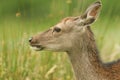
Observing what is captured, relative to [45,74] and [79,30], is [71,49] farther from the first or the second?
[45,74]

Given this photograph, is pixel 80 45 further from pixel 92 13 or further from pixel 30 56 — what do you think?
pixel 30 56

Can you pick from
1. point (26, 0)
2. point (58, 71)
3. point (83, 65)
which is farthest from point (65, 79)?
point (26, 0)

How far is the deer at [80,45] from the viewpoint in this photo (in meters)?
12.0

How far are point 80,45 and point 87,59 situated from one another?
186mm

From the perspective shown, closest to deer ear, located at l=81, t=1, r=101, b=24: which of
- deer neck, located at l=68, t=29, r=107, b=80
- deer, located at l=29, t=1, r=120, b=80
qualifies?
deer, located at l=29, t=1, r=120, b=80

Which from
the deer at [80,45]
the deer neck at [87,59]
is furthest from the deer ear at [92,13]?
the deer neck at [87,59]

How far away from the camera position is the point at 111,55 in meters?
14.4

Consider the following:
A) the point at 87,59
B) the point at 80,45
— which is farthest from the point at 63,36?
the point at 87,59

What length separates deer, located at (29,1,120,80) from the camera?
12.0 metres

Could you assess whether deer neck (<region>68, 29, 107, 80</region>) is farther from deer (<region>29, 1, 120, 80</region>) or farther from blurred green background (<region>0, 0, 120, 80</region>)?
blurred green background (<region>0, 0, 120, 80</region>)

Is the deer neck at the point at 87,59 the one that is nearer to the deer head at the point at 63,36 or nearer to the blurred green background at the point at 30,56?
the deer head at the point at 63,36

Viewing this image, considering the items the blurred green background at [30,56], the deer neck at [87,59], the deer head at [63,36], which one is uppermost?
the blurred green background at [30,56]

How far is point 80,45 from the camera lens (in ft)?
39.5

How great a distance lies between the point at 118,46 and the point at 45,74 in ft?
5.50
